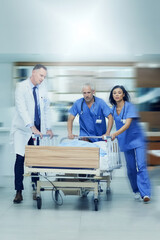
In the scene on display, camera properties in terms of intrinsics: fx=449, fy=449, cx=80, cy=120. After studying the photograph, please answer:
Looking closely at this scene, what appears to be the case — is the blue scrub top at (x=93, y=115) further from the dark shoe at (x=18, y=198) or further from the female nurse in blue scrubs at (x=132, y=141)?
the dark shoe at (x=18, y=198)

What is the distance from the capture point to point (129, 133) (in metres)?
4.87

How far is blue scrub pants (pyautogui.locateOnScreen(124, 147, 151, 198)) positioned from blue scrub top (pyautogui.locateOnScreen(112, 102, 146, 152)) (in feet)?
0.25

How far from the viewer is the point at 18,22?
6.82 m

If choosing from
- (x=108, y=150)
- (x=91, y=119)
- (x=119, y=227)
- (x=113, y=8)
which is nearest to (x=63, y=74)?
(x=113, y=8)

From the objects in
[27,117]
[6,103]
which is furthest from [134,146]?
[6,103]

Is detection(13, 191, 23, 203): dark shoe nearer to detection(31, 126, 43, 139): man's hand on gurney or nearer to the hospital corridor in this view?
the hospital corridor

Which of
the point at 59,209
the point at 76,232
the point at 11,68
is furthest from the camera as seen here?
the point at 11,68

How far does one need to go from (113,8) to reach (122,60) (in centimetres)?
85

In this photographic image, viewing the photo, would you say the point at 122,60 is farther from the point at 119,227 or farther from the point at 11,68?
the point at 119,227

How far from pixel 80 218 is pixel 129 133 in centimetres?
131

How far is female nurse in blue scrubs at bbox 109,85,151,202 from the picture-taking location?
4789 millimetres

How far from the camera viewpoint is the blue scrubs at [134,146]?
4797 millimetres

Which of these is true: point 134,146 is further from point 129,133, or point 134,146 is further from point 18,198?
point 18,198

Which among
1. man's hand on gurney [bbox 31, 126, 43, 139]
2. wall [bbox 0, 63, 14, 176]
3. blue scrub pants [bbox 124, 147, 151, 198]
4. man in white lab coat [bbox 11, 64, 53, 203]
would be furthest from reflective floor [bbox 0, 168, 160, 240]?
wall [bbox 0, 63, 14, 176]
